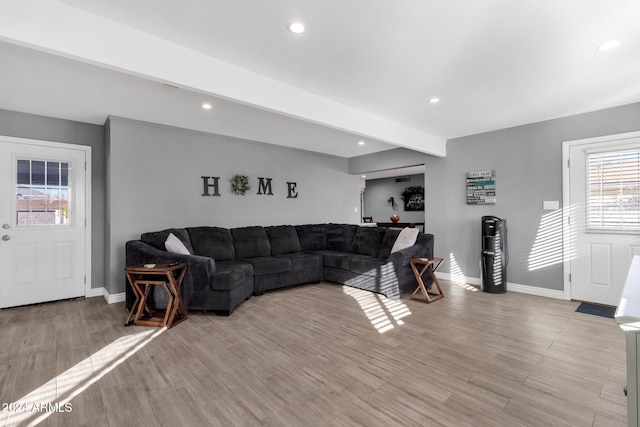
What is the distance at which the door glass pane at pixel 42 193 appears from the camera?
3.94 meters

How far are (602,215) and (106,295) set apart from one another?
6678mm

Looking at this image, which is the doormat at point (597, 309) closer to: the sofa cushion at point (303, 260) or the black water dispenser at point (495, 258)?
the black water dispenser at point (495, 258)

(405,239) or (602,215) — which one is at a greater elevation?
(602,215)

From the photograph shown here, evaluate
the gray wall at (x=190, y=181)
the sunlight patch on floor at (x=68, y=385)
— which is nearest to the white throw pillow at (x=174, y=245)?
the gray wall at (x=190, y=181)

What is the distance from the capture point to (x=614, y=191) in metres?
3.79

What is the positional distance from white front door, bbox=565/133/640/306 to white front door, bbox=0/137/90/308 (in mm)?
6761

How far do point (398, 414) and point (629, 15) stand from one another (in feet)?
9.80

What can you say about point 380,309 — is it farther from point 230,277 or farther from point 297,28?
point 297,28

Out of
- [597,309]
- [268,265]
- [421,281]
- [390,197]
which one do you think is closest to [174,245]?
[268,265]

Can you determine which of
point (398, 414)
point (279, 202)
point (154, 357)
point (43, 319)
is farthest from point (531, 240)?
point (43, 319)

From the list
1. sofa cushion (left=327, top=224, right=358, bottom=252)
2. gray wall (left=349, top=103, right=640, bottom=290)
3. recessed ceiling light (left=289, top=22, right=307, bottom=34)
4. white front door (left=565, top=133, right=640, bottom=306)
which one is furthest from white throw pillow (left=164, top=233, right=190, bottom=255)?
white front door (left=565, top=133, right=640, bottom=306)

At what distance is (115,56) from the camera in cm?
214

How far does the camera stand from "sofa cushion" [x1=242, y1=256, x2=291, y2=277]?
4375 mm

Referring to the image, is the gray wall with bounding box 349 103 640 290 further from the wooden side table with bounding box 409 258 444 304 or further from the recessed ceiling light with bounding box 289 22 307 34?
the recessed ceiling light with bounding box 289 22 307 34
